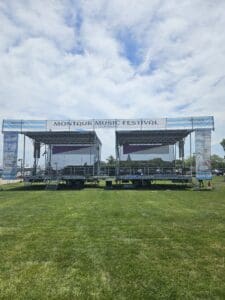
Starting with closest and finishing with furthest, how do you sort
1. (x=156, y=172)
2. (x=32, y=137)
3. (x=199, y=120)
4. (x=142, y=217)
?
1. (x=142, y=217)
2. (x=199, y=120)
3. (x=156, y=172)
4. (x=32, y=137)

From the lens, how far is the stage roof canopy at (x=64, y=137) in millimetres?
27958

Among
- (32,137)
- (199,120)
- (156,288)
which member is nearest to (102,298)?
(156,288)

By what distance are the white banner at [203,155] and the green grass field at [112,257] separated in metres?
14.9

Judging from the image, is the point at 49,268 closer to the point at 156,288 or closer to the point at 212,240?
the point at 156,288

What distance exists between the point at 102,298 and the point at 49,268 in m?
1.50

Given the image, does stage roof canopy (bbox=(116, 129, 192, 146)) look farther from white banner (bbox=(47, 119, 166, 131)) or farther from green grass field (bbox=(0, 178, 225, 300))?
green grass field (bbox=(0, 178, 225, 300))

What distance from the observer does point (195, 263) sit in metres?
5.82

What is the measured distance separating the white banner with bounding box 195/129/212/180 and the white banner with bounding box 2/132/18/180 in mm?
14685

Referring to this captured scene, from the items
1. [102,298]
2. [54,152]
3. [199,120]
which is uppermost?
[199,120]

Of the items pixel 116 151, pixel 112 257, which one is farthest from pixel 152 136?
pixel 112 257

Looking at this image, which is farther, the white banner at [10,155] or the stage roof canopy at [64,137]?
the stage roof canopy at [64,137]

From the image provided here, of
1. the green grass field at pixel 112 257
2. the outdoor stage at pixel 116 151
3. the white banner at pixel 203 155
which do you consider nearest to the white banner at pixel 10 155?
the outdoor stage at pixel 116 151

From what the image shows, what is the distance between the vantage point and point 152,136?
29188mm

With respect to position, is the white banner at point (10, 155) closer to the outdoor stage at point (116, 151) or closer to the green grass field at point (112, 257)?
the outdoor stage at point (116, 151)
